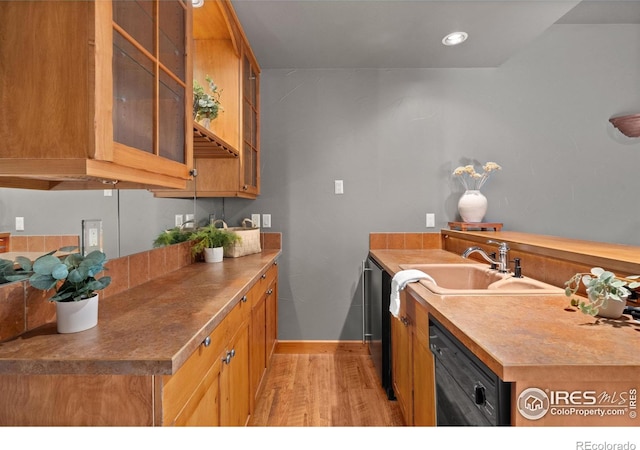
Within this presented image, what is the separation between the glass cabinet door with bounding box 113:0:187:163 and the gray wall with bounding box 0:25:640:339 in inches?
64.1

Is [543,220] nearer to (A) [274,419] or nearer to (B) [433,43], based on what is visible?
(B) [433,43]

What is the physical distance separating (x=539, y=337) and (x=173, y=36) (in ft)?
5.13

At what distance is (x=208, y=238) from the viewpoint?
7.25 feet

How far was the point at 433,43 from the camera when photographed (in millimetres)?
2518

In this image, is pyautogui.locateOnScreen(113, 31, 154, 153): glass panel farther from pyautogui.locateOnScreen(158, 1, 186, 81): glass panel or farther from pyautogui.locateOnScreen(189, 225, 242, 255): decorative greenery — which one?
pyautogui.locateOnScreen(189, 225, 242, 255): decorative greenery

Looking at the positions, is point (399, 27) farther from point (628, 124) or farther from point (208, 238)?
point (628, 124)

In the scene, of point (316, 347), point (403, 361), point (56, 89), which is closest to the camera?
point (56, 89)

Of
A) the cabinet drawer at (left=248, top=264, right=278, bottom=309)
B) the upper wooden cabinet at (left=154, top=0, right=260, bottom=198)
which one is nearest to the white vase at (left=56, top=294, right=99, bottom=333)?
the cabinet drawer at (left=248, top=264, right=278, bottom=309)

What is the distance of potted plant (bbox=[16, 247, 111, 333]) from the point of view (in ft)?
2.91

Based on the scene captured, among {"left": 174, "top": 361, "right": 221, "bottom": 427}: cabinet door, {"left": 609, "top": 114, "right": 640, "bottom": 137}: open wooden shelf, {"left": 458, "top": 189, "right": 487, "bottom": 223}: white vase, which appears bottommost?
{"left": 174, "top": 361, "right": 221, "bottom": 427}: cabinet door

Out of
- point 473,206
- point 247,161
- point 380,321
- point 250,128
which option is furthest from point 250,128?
point 473,206

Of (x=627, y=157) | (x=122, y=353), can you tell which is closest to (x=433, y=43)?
(x=627, y=157)

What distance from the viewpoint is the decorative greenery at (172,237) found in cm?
178

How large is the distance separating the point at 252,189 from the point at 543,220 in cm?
244
